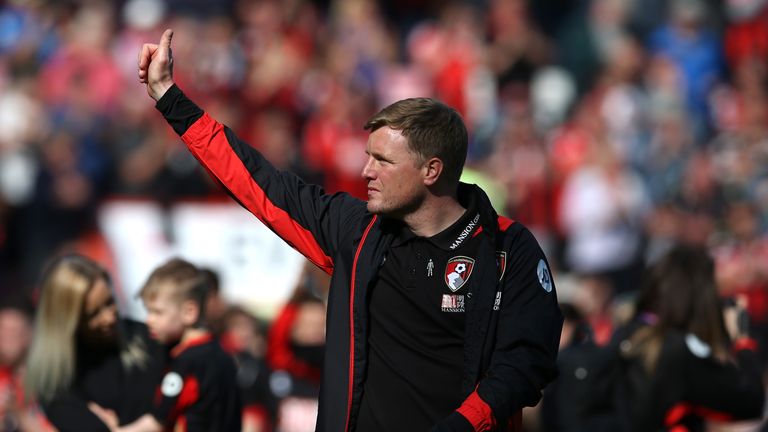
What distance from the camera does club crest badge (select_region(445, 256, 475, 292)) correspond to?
15.1 ft

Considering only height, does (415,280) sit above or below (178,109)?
below

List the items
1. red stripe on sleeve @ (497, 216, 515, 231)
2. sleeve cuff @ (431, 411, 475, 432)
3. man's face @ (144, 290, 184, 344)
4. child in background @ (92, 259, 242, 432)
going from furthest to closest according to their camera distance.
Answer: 1. man's face @ (144, 290, 184, 344)
2. child in background @ (92, 259, 242, 432)
3. red stripe on sleeve @ (497, 216, 515, 231)
4. sleeve cuff @ (431, 411, 475, 432)

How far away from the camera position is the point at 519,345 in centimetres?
452

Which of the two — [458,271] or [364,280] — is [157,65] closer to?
[364,280]

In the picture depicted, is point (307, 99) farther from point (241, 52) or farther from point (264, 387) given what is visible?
point (264, 387)

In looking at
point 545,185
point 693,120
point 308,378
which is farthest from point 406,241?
point 693,120

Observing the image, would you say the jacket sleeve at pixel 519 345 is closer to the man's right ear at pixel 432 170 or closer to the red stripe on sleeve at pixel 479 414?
the red stripe on sleeve at pixel 479 414

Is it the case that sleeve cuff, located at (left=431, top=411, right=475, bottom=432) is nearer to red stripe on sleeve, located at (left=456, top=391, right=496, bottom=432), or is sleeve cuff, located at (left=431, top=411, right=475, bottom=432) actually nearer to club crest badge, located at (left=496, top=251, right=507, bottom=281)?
red stripe on sleeve, located at (left=456, top=391, right=496, bottom=432)

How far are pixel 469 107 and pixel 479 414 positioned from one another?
1205 cm

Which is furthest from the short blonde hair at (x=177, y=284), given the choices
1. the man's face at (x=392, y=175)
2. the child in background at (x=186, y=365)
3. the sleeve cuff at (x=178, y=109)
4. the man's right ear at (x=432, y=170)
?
the man's right ear at (x=432, y=170)

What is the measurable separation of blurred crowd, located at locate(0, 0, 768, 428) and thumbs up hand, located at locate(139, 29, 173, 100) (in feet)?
25.5

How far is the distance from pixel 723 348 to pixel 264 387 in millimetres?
3258

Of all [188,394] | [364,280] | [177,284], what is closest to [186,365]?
[188,394]

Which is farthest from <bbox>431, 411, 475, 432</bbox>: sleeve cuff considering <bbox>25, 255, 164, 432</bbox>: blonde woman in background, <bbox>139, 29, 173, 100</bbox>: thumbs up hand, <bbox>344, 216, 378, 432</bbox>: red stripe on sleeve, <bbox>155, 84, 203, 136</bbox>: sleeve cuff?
<bbox>25, 255, 164, 432</bbox>: blonde woman in background
